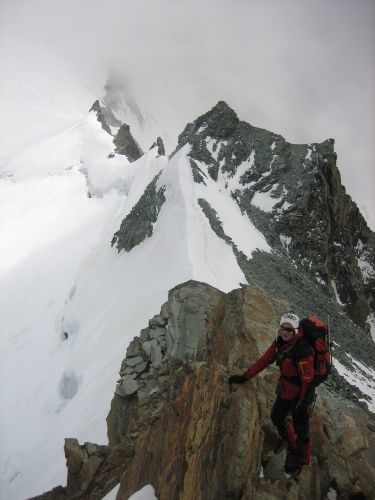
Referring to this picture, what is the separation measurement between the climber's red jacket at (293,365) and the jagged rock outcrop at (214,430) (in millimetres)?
501

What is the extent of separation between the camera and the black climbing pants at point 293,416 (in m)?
5.72

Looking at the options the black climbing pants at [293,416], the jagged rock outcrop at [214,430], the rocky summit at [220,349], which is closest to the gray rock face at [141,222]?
the rocky summit at [220,349]

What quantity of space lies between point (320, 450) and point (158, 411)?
347 centimetres

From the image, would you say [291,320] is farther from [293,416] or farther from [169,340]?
[169,340]

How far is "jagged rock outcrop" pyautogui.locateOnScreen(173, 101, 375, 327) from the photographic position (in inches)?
1561

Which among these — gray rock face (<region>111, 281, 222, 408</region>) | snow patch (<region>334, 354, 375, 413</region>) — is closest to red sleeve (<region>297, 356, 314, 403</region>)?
gray rock face (<region>111, 281, 222, 408</region>)

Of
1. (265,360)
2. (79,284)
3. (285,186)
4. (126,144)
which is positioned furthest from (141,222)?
(126,144)

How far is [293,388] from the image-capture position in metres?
5.91

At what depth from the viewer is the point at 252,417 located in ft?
18.4

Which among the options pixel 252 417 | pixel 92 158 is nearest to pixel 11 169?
pixel 92 158

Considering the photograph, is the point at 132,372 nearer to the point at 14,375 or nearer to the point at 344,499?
the point at 344,499

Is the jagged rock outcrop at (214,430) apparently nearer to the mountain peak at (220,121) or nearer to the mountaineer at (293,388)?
the mountaineer at (293,388)

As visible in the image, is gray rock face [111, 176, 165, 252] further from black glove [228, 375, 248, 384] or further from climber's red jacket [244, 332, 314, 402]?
climber's red jacket [244, 332, 314, 402]

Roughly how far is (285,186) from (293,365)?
38.2 m
